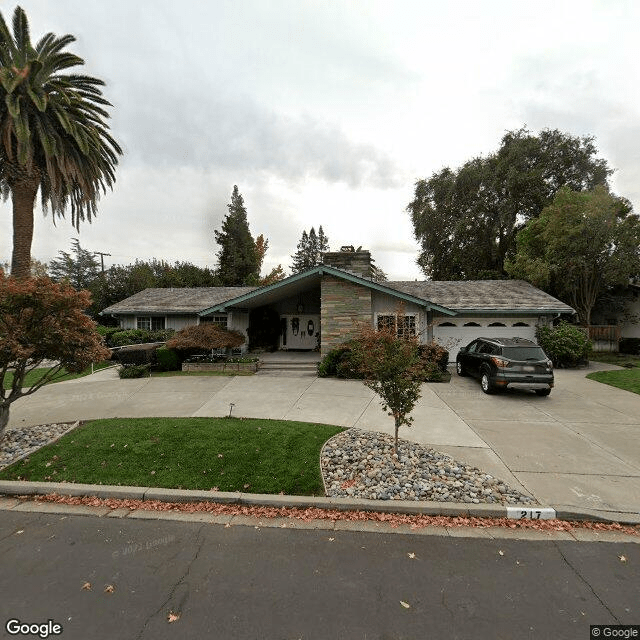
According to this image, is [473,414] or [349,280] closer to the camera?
[473,414]

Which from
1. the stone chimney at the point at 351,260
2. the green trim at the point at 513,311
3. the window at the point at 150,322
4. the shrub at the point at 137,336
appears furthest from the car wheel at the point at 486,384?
the window at the point at 150,322

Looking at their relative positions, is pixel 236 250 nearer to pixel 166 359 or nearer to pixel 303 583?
pixel 166 359

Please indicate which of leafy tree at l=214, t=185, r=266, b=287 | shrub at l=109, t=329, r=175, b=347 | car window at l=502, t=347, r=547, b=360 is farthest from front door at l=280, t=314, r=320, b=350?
leafy tree at l=214, t=185, r=266, b=287

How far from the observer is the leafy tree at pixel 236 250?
47.7m

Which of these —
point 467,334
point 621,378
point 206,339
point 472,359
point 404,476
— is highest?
point 467,334

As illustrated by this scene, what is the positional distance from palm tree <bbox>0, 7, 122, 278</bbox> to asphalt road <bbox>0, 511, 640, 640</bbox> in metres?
16.5

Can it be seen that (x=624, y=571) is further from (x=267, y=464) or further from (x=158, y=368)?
(x=158, y=368)

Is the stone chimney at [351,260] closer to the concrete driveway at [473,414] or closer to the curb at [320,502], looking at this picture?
the concrete driveway at [473,414]

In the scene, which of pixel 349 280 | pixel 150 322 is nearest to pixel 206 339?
pixel 349 280

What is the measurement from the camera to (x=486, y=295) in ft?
62.6

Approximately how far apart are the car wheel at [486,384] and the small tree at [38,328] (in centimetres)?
1117

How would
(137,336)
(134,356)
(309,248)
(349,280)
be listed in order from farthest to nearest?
(309,248) < (137,336) < (349,280) < (134,356)

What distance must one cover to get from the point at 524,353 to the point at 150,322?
71.9 ft

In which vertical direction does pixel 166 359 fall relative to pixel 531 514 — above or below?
above
